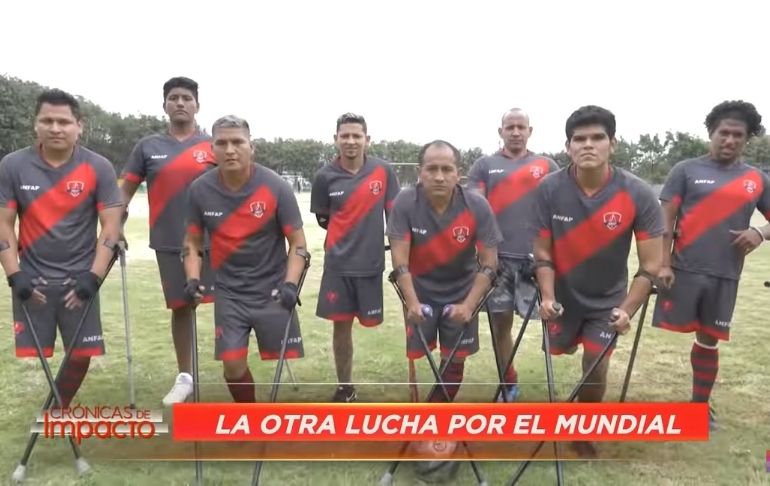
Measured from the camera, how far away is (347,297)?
483 centimetres

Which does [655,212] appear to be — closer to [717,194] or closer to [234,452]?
[717,194]

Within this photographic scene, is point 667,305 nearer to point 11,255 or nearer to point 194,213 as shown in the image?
point 194,213

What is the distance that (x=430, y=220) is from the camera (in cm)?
412

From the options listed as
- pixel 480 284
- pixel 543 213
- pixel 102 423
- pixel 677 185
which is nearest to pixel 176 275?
pixel 102 423

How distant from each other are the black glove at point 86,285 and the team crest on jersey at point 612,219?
3467 mm

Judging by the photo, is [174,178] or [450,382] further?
[174,178]

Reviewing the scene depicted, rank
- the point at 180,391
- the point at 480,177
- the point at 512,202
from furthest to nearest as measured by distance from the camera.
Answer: the point at 480,177, the point at 512,202, the point at 180,391

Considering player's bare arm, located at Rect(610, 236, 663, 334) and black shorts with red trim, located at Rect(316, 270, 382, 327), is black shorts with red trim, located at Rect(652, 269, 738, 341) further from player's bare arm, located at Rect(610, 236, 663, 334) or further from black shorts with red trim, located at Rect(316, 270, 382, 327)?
black shorts with red trim, located at Rect(316, 270, 382, 327)

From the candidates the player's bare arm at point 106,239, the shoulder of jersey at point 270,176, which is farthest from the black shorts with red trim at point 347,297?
the player's bare arm at point 106,239

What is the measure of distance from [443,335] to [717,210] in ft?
7.52

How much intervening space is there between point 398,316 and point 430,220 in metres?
4.50

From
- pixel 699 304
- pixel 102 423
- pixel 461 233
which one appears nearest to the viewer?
pixel 102 423

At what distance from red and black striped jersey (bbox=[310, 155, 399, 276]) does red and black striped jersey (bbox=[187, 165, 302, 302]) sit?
67 centimetres

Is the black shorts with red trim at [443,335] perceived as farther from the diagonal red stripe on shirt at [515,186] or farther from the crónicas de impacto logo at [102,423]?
the crónicas de impacto logo at [102,423]
